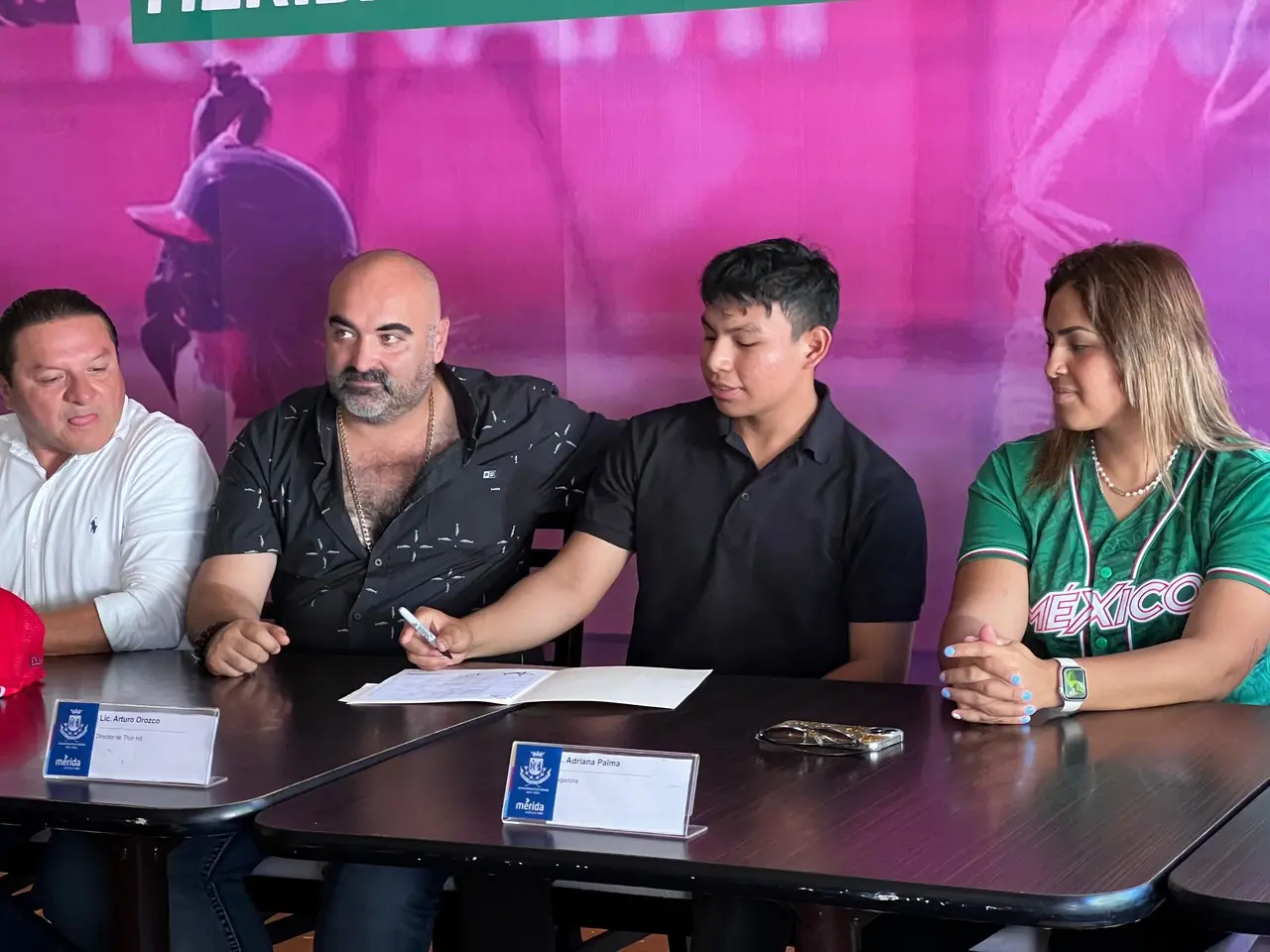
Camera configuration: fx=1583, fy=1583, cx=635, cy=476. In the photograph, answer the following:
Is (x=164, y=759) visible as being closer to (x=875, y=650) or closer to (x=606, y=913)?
(x=606, y=913)

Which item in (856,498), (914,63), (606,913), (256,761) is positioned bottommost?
(606,913)

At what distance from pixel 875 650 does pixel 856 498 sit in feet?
0.81

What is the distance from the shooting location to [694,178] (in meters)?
3.02

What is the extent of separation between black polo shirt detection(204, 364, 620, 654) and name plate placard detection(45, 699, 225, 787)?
1.00 m

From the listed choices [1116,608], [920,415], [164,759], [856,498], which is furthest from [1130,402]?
[164,759]

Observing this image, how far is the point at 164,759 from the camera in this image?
172cm

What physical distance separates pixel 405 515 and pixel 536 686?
69cm

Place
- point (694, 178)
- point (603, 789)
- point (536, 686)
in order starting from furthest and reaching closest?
1. point (694, 178)
2. point (536, 686)
3. point (603, 789)

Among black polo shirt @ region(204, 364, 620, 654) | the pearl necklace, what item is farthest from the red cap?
the pearl necklace

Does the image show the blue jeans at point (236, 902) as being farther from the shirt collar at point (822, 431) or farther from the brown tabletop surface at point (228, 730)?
the shirt collar at point (822, 431)

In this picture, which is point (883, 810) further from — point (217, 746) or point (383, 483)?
point (383, 483)

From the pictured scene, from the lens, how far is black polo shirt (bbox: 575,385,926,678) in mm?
2545

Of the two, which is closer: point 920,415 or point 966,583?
point 966,583

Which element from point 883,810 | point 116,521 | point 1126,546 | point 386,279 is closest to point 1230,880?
point 883,810
